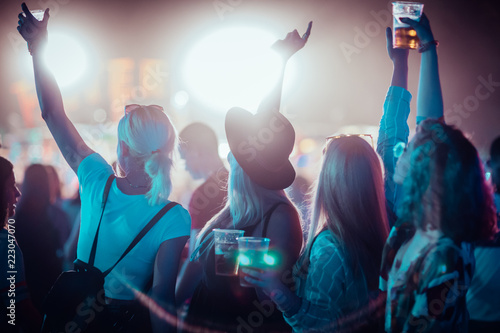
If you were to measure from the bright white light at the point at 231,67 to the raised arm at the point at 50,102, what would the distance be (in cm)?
399

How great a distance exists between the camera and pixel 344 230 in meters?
1.46

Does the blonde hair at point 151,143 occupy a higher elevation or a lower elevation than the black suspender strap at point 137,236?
higher

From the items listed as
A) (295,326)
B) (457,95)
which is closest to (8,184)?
(295,326)

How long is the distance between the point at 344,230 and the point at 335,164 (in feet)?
0.89

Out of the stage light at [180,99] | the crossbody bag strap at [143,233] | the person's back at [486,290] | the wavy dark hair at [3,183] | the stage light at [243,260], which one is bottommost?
the person's back at [486,290]

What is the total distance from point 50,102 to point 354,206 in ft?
4.66

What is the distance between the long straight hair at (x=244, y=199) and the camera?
1.68 m

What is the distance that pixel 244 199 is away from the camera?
1.73 m

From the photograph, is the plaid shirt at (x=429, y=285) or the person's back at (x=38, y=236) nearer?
the plaid shirt at (x=429, y=285)

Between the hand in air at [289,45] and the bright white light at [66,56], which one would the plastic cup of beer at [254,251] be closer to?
the hand in air at [289,45]

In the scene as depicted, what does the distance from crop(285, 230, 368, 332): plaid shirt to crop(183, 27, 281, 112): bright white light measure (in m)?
4.39

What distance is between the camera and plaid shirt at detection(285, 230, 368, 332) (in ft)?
4.46

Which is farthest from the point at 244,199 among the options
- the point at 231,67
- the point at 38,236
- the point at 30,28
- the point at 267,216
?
the point at 231,67

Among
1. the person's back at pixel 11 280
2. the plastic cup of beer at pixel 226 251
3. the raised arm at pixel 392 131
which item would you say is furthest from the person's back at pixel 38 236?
the raised arm at pixel 392 131
